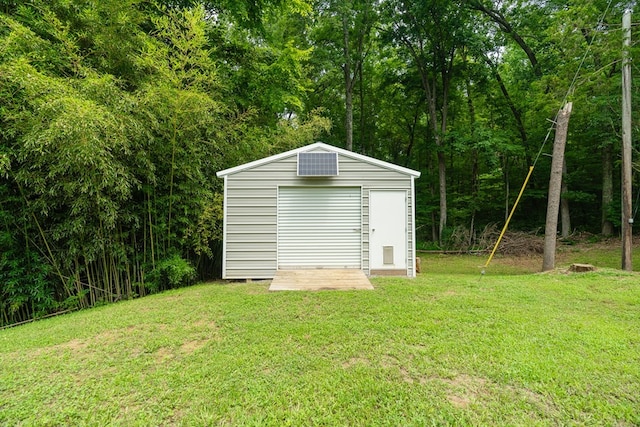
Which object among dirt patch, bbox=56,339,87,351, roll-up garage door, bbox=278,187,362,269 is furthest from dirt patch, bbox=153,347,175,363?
roll-up garage door, bbox=278,187,362,269

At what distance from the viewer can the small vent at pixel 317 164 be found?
5.10m

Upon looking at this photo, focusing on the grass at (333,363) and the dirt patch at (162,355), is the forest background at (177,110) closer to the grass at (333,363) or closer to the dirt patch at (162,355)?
the grass at (333,363)

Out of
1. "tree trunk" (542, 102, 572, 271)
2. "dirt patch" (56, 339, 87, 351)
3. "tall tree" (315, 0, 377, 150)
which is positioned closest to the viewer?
"dirt patch" (56, 339, 87, 351)

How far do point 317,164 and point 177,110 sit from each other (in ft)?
7.85

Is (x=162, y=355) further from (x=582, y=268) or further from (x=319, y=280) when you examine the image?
(x=582, y=268)

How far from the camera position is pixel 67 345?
2670 mm

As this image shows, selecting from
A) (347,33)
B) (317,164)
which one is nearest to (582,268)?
(317,164)

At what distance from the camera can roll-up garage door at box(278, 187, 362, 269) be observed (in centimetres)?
531

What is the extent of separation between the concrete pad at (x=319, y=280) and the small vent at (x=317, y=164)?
178 centimetres

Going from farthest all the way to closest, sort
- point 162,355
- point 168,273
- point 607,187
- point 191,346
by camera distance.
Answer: point 607,187, point 168,273, point 191,346, point 162,355

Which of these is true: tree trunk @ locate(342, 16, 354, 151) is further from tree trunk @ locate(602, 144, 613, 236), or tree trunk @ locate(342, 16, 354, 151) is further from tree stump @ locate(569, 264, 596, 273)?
tree trunk @ locate(602, 144, 613, 236)

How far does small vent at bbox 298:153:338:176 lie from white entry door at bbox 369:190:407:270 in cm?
90

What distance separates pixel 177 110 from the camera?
4.27 metres

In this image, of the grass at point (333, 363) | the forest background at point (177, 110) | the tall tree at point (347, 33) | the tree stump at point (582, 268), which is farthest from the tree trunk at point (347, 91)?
the grass at point (333, 363)
